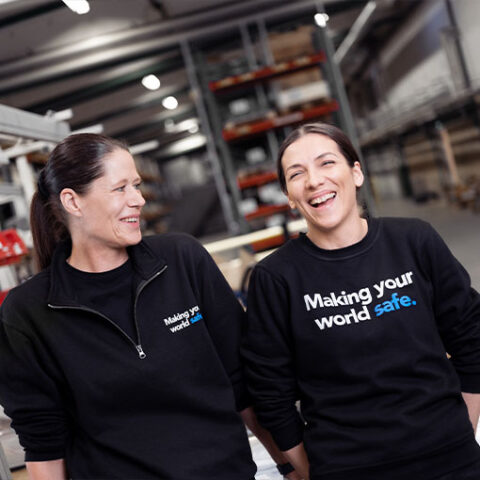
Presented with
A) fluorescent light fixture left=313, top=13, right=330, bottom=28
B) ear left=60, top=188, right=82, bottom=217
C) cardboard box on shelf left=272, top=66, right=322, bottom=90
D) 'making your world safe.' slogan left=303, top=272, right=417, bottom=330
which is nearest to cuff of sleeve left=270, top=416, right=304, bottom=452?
'making your world safe.' slogan left=303, top=272, right=417, bottom=330

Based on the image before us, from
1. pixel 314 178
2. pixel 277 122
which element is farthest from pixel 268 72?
pixel 314 178

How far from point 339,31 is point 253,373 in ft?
35.1

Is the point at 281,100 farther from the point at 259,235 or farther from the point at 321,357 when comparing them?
the point at 321,357

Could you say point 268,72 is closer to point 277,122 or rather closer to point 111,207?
point 277,122

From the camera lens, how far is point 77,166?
1422 mm

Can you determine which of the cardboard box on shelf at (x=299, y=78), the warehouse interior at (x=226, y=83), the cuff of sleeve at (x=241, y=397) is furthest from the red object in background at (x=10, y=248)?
the cardboard box on shelf at (x=299, y=78)

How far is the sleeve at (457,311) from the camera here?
4.71 ft

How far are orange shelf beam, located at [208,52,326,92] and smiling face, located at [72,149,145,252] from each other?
536 centimetres

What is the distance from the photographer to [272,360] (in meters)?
1.48

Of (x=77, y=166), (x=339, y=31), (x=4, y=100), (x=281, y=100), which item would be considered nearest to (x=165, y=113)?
(x=339, y=31)

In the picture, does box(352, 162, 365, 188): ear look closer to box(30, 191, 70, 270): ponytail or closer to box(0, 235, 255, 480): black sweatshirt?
box(0, 235, 255, 480): black sweatshirt

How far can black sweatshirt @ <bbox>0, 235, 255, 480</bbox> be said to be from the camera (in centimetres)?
138

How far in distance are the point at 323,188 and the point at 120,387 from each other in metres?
0.75

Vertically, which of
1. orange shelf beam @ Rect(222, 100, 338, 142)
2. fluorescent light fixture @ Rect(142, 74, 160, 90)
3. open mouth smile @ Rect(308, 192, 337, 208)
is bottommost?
open mouth smile @ Rect(308, 192, 337, 208)
